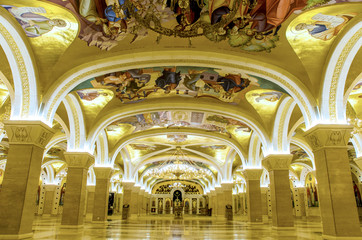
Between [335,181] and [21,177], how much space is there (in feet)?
25.9

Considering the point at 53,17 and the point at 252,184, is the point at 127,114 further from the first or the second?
the point at 252,184

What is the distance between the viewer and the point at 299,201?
85.4 feet

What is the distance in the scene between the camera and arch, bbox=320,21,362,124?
22.7ft

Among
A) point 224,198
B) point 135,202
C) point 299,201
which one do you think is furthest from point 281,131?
point 299,201

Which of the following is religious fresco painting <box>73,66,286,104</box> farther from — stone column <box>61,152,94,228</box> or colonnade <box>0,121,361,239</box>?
stone column <box>61,152,94,228</box>

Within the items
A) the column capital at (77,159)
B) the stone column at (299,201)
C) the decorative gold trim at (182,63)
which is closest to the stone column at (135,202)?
the column capital at (77,159)

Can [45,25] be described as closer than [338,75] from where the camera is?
Yes

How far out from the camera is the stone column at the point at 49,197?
83.1 feet

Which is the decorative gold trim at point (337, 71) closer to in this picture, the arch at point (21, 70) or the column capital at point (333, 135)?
the column capital at point (333, 135)

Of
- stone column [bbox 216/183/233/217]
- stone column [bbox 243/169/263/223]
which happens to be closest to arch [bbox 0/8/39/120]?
stone column [bbox 243/169/263/223]

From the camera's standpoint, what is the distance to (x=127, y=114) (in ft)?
39.2

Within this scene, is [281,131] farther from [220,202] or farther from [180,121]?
[220,202]

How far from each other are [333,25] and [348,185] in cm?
394

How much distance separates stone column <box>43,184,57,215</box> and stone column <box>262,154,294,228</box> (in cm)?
2109
